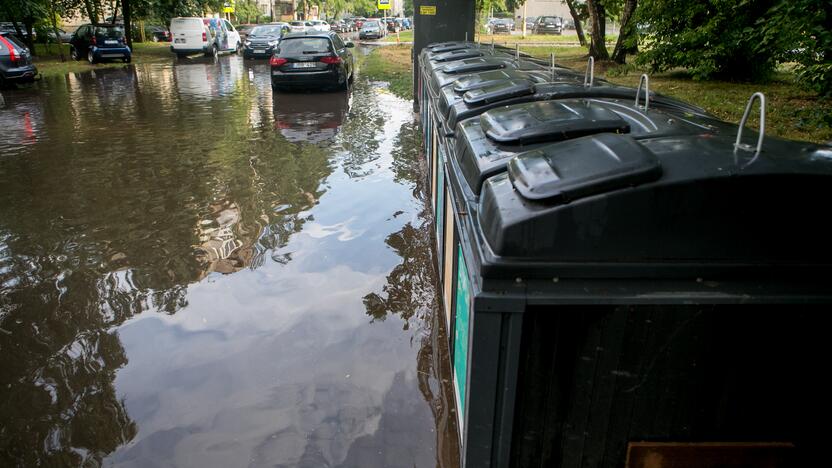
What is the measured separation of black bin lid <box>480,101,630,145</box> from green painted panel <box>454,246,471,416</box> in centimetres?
56

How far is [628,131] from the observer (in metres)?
2.81

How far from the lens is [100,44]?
79.3 feet

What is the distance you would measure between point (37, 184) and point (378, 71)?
1522cm

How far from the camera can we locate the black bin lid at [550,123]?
2.74 meters

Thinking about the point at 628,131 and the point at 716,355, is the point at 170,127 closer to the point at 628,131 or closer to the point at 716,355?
the point at 628,131

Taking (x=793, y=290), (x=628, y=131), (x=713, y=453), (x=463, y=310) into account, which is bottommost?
(x=713, y=453)

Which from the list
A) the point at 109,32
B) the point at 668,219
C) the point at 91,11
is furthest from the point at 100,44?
the point at 668,219

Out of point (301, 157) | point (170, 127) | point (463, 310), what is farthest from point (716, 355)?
point (170, 127)

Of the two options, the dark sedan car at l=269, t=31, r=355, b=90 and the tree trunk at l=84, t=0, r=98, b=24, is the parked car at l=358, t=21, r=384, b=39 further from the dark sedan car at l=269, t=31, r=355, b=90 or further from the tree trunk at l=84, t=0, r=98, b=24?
the dark sedan car at l=269, t=31, r=355, b=90

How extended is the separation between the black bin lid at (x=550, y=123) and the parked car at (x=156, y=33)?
40069 mm

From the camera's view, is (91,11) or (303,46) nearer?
(303,46)

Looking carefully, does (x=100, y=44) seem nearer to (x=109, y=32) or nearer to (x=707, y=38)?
(x=109, y=32)

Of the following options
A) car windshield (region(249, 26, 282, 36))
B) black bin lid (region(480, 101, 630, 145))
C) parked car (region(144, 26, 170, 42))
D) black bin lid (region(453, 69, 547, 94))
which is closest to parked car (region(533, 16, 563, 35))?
car windshield (region(249, 26, 282, 36))

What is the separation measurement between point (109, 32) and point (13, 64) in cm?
966
